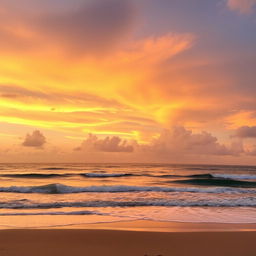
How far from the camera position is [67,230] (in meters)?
8.62

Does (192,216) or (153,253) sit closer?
(153,253)

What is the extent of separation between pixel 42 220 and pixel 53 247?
337cm

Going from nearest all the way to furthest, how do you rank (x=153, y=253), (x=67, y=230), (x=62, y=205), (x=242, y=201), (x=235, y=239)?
(x=153, y=253)
(x=235, y=239)
(x=67, y=230)
(x=62, y=205)
(x=242, y=201)

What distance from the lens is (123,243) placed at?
7461mm

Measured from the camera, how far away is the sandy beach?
673 cm

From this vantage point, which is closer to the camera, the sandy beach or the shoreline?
the sandy beach

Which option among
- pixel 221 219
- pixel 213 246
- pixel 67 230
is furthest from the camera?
pixel 221 219

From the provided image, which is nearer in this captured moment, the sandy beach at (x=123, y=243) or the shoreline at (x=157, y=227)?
the sandy beach at (x=123, y=243)

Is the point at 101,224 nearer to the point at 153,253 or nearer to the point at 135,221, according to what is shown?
the point at 135,221

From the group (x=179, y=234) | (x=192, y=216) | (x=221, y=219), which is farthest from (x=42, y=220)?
(x=221, y=219)

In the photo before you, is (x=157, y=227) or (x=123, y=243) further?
(x=157, y=227)

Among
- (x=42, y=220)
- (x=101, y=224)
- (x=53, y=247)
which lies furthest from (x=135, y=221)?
(x=53, y=247)

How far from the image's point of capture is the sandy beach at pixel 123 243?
6730 millimetres

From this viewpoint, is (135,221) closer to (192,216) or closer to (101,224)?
(101,224)
